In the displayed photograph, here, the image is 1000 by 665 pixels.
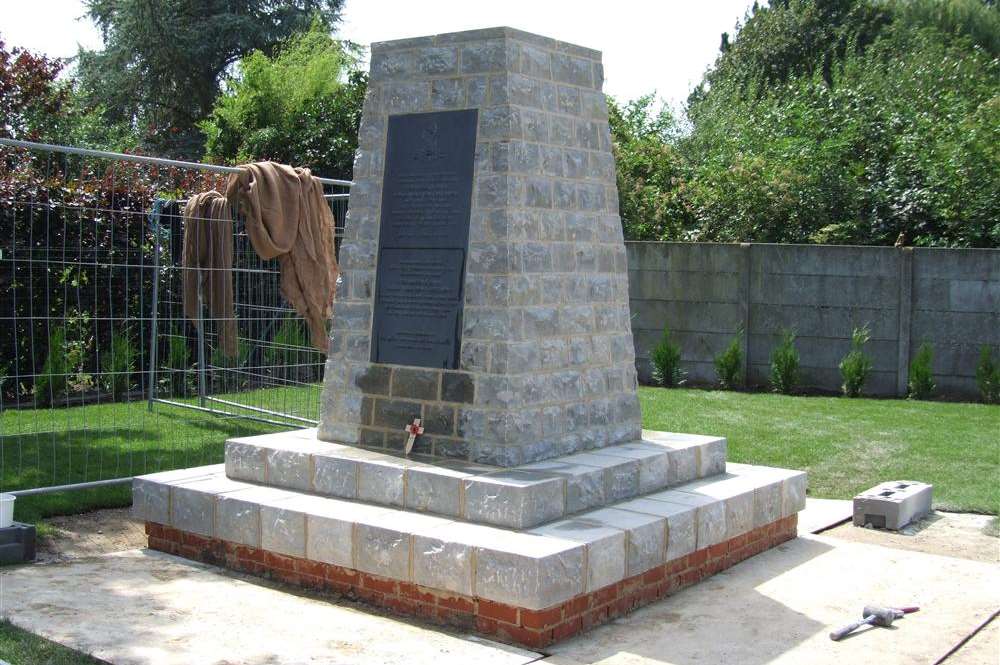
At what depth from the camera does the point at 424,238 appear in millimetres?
6254

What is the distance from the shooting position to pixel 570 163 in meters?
6.41

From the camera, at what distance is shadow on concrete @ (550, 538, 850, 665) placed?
191 inches

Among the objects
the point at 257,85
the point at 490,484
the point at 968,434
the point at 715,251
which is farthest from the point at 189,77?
the point at 490,484

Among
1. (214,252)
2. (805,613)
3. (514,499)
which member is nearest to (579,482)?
(514,499)

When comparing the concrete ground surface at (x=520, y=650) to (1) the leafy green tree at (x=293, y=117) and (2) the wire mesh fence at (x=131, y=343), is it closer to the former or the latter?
(2) the wire mesh fence at (x=131, y=343)

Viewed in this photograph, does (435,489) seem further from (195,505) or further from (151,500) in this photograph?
(151,500)

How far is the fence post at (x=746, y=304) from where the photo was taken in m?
13.5

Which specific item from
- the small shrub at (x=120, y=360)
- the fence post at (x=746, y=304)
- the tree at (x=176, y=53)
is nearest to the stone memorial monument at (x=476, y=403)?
the small shrub at (x=120, y=360)

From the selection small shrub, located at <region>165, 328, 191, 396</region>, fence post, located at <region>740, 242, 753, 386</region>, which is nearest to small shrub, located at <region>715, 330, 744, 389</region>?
fence post, located at <region>740, 242, 753, 386</region>

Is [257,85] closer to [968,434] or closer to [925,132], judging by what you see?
[925,132]

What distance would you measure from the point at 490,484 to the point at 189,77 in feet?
96.4

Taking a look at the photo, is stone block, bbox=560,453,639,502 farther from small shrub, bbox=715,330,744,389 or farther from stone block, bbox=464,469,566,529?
small shrub, bbox=715,330,744,389

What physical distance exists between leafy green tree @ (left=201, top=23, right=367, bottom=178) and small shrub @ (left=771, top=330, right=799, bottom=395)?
8130 mm

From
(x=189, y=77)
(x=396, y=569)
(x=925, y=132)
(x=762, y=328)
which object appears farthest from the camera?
(x=189, y=77)
